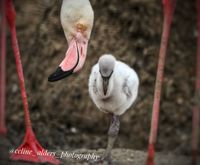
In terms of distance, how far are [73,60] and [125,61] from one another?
4.33 feet

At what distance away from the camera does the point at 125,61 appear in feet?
13.0

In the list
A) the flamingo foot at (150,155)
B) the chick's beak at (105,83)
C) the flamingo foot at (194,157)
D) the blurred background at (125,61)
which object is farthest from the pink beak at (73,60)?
the blurred background at (125,61)

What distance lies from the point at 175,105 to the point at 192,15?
49 centimetres

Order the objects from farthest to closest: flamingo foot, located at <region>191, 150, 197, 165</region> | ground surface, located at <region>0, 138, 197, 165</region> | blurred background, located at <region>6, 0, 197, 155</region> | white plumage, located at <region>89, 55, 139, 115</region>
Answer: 1. blurred background, located at <region>6, 0, 197, 155</region>
2. white plumage, located at <region>89, 55, 139, 115</region>
3. ground surface, located at <region>0, 138, 197, 165</region>
4. flamingo foot, located at <region>191, 150, 197, 165</region>

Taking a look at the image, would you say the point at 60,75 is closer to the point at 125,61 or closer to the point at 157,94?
the point at 157,94

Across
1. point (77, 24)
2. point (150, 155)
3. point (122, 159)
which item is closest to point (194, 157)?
point (150, 155)

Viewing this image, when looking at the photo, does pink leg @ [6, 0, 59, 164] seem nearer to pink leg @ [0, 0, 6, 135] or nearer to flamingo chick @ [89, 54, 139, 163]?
pink leg @ [0, 0, 6, 135]

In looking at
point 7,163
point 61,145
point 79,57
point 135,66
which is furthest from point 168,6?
point 135,66

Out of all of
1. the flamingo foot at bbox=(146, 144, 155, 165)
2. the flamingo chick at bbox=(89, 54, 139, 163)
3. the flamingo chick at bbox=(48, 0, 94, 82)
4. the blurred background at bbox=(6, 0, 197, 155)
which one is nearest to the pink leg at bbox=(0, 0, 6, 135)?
the flamingo chick at bbox=(48, 0, 94, 82)

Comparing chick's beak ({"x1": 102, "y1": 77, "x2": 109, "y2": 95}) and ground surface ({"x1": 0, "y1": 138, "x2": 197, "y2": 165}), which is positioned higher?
chick's beak ({"x1": 102, "y1": 77, "x2": 109, "y2": 95})

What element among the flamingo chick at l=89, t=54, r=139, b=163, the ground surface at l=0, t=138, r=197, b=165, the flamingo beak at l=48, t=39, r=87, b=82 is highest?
the flamingo beak at l=48, t=39, r=87, b=82

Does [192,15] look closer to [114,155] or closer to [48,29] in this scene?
[48,29]

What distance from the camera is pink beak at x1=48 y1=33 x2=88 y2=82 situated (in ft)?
8.70

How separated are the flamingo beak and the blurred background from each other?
1094 mm
